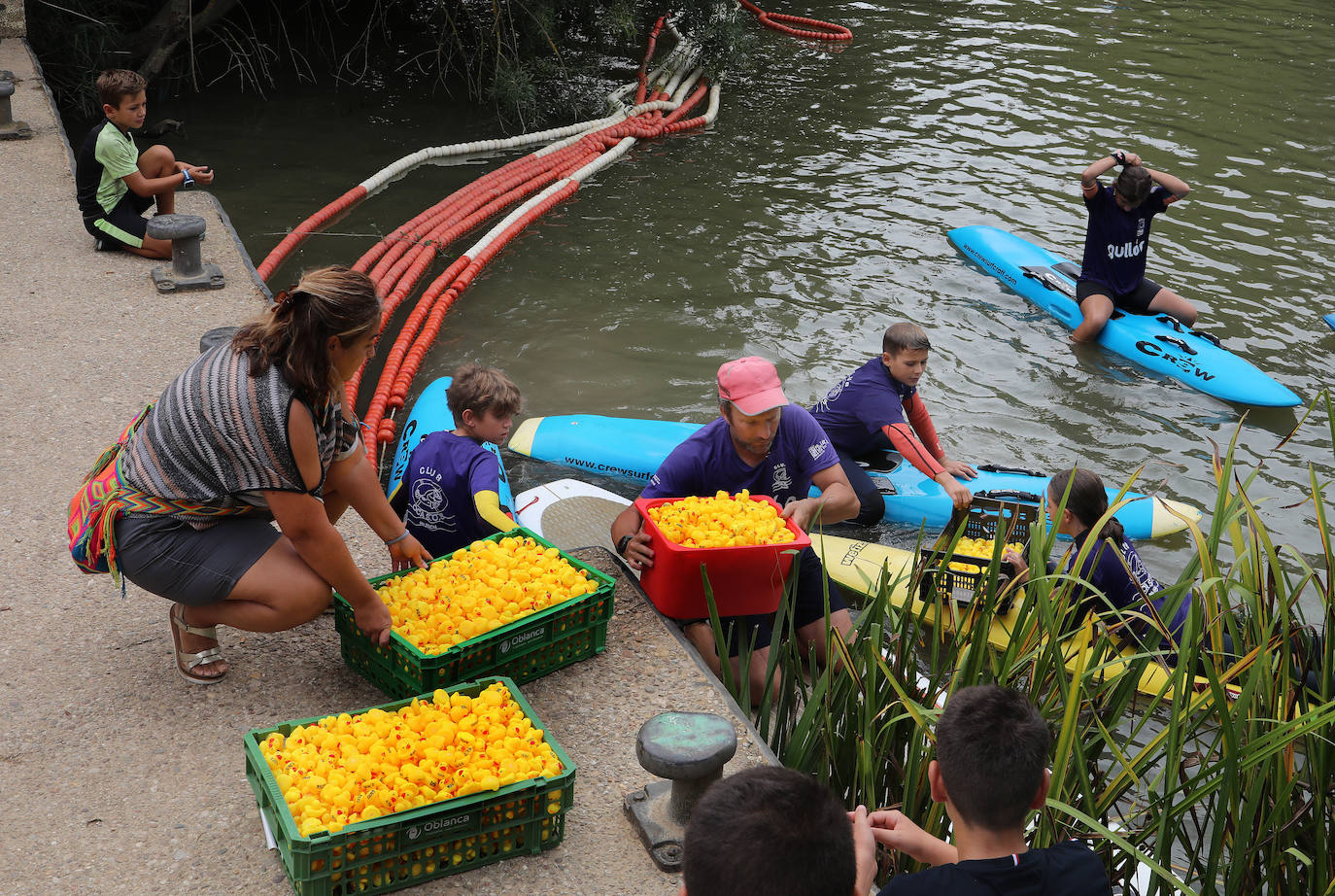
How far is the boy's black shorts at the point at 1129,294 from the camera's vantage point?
8734 millimetres

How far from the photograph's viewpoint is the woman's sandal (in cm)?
350

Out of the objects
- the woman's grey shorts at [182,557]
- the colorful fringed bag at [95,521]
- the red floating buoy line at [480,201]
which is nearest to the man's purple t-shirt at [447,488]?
the woman's grey shorts at [182,557]

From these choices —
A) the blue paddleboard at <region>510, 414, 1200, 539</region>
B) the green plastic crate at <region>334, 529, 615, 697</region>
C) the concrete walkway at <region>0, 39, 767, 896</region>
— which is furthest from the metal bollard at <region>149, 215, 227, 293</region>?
the green plastic crate at <region>334, 529, 615, 697</region>

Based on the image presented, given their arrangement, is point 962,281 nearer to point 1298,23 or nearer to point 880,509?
point 880,509

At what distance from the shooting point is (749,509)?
400cm

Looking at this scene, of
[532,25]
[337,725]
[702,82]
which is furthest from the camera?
[702,82]

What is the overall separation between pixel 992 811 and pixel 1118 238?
23.4 feet

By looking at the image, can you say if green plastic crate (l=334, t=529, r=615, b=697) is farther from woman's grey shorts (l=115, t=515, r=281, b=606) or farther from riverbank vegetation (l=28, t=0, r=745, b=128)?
riverbank vegetation (l=28, t=0, r=745, b=128)

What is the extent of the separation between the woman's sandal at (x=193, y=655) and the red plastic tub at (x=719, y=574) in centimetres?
145

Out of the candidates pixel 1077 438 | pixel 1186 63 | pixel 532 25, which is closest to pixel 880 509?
pixel 1077 438

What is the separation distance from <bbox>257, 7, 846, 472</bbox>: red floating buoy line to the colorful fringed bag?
8.41ft

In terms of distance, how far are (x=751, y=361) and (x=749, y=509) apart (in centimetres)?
58

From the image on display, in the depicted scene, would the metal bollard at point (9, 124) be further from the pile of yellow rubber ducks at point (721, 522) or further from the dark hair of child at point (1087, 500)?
the dark hair of child at point (1087, 500)

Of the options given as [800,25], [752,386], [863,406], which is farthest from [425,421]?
[800,25]
